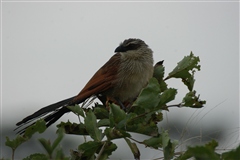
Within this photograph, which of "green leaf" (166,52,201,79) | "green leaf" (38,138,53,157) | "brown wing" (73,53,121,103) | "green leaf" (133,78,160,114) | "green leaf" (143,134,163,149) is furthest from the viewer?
"brown wing" (73,53,121,103)

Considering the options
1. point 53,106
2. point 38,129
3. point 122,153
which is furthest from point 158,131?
point 53,106

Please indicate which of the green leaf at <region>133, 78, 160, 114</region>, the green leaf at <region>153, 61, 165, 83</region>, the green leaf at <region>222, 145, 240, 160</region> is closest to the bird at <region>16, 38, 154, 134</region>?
the green leaf at <region>153, 61, 165, 83</region>

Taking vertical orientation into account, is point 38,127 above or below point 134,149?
above

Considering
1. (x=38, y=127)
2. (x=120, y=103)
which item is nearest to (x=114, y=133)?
(x=38, y=127)

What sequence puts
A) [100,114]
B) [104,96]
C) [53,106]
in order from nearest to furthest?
1. [100,114]
2. [53,106]
3. [104,96]

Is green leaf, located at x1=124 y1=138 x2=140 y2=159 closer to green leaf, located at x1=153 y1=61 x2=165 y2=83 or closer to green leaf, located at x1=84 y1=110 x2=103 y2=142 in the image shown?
green leaf, located at x1=84 y1=110 x2=103 y2=142

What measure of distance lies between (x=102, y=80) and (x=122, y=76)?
0.20m

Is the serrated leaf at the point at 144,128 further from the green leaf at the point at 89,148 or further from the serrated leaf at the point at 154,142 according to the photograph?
the green leaf at the point at 89,148

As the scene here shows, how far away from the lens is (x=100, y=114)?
2.70 m

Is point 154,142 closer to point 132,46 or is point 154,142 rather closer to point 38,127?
point 38,127

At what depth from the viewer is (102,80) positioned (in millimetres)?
3873

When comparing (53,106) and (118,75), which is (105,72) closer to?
(118,75)

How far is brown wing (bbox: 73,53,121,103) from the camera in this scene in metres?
3.69

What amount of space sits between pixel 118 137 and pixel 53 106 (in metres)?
1.35
